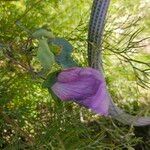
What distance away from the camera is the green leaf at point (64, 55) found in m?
0.52

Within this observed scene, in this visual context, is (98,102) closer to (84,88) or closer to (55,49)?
(84,88)

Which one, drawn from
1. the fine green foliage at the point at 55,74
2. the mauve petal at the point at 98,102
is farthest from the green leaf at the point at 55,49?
the mauve petal at the point at 98,102

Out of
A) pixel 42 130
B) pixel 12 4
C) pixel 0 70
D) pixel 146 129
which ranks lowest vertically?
pixel 146 129

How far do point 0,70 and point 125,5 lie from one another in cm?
99

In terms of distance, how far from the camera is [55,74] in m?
0.49

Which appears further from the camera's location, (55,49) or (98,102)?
(55,49)

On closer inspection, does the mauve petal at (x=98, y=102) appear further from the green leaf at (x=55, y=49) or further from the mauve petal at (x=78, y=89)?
the green leaf at (x=55, y=49)

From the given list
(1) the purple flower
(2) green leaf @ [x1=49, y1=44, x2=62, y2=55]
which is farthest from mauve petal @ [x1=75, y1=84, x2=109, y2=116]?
(2) green leaf @ [x1=49, y1=44, x2=62, y2=55]

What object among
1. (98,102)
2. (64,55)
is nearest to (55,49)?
(64,55)

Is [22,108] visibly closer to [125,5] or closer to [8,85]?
[8,85]

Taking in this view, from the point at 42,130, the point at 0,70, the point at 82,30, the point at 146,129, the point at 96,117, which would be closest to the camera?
the point at 42,130

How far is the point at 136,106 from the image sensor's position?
2125 millimetres

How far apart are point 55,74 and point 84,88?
0.05 m

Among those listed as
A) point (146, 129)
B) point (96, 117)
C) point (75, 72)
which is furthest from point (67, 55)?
point (146, 129)
